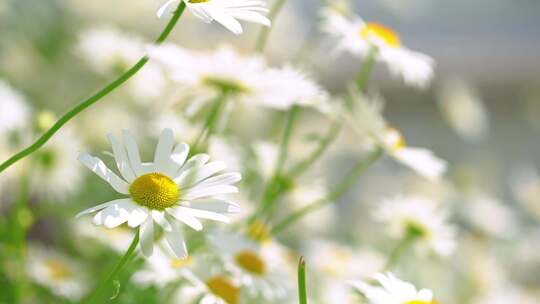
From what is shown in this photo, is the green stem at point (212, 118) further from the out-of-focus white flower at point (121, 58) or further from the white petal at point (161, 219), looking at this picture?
the out-of-focus white flower at point (121, 58)

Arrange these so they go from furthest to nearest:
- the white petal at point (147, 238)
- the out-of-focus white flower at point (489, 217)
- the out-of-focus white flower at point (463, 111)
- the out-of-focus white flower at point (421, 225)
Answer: the out-of-focus white flower at point (463, 111), the out-of-focus white flower at point (489, 217), the out-of-focus white flower at point (421, 225), the white petal at point (147, 238)

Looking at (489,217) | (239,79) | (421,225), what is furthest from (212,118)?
(489,217)

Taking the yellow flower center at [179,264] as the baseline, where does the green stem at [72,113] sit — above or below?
above

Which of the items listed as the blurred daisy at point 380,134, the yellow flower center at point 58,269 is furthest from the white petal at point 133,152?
the yellow flower center at point 58,269

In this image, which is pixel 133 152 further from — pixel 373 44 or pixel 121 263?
pixel 373 44

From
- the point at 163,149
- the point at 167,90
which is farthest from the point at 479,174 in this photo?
the point at 163,149

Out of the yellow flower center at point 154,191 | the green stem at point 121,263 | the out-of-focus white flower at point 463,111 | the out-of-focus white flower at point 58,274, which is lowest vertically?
the out-of-focus white flower at point 58,274
